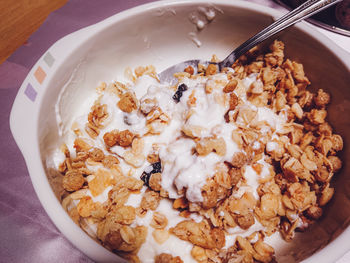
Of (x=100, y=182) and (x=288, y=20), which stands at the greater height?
(x=288, y=20)

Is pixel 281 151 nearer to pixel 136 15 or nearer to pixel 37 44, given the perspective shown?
pixel 136 15

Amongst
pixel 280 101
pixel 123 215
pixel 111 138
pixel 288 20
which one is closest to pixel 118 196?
pixel 123 215

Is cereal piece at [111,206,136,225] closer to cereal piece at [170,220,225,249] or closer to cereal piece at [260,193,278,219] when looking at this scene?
cereal piece at [170,220,225,249]

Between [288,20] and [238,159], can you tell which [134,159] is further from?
[288,20]

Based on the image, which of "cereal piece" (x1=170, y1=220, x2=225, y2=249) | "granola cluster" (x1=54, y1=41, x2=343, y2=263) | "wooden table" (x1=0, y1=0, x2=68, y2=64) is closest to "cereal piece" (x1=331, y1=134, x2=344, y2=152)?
"granola cluster" (x1=54, y1=41, x2=343, y2=263)

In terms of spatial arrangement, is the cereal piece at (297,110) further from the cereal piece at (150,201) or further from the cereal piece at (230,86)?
the cereal piece at (150,201)

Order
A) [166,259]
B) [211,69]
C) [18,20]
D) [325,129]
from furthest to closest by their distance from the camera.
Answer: [18,20]
[211,69]
[325,129]
[166,259]

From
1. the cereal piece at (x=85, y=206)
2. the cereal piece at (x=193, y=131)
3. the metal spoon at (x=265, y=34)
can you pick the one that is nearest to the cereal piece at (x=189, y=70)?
the metal spoon at (x=265, y=34)
